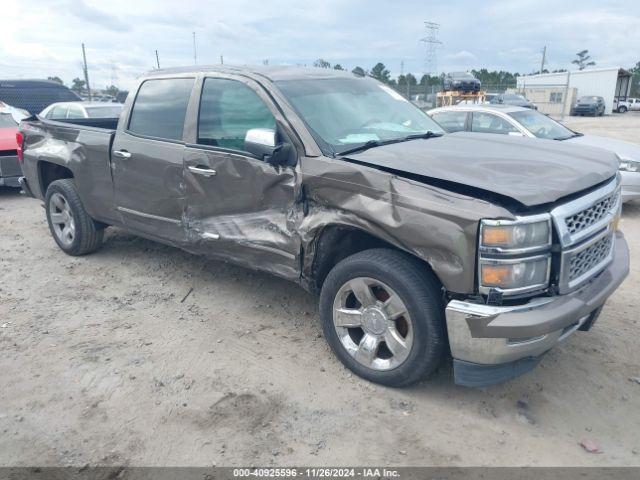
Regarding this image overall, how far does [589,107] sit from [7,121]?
127ft

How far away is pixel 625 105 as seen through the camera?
45281 millimetres

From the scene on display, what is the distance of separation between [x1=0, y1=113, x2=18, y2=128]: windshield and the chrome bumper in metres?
9.90

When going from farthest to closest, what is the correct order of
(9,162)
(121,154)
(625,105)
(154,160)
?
1. (625,105)
2. (9,162)
3. (121,154)
4. (154,160)

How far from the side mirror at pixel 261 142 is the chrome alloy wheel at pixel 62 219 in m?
3.02

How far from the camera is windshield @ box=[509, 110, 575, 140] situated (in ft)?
26.2

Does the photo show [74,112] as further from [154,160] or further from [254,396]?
[254,396]

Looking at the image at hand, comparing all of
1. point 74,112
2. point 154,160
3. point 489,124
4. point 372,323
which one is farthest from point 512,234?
point 74,112

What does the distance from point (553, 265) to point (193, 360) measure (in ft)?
7.86

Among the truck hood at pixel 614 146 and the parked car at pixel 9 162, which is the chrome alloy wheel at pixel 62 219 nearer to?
the parked car at pixel 9 162

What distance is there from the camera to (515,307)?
→ 2.78 m

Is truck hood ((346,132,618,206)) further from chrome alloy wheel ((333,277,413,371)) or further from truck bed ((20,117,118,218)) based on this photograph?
truck bed ((20,117,118,218))

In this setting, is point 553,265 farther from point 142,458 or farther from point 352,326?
point 142,458

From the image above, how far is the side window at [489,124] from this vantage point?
816 cm

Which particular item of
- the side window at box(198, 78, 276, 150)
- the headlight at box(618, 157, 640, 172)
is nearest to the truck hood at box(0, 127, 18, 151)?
the side window at box(198, 78, 276, 150)
